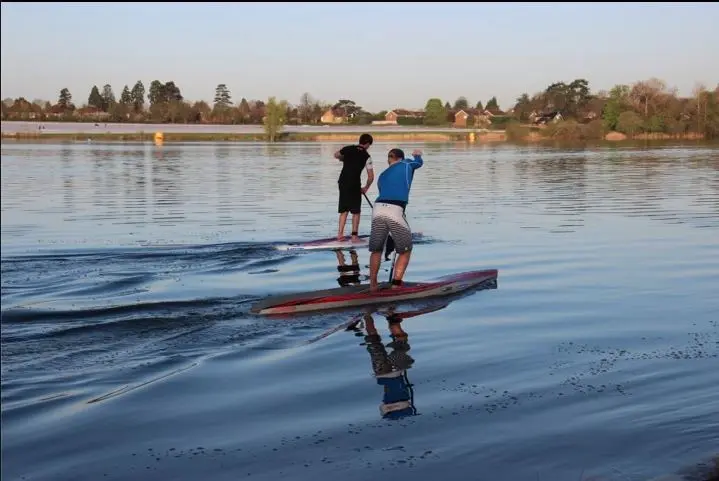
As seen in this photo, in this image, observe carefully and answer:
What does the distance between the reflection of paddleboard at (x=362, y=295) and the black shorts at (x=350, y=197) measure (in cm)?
451

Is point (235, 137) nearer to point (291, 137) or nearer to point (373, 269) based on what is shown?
point (291, 137)

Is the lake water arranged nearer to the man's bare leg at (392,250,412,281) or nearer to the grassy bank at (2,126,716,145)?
the man's bare leg at (392,250,412,281)

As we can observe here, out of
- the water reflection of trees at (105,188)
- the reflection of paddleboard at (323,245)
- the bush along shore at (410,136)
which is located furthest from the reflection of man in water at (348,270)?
the bush along shore at (410,136)

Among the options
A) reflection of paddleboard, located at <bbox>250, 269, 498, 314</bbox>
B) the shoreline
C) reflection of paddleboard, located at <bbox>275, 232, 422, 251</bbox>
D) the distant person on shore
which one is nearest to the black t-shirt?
the distant person on shore

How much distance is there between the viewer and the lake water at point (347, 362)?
6.68 m

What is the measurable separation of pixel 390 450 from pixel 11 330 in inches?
227

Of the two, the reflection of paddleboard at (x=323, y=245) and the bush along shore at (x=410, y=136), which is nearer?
the reflection of paddleboard at (x=323, y=245)

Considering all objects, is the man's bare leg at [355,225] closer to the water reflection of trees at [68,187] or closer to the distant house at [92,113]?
the water reflection of trees at [68,187]

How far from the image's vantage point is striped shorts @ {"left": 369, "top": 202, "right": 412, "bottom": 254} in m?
12.2

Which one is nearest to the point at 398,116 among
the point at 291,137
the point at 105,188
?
the point at 291,137

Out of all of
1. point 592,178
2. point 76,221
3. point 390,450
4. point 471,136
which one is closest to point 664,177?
point 592,178

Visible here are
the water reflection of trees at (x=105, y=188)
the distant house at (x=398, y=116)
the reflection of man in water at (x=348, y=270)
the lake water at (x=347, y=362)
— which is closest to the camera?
the lake water at (x=347, y=362)

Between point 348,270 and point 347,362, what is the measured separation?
20.1 ft

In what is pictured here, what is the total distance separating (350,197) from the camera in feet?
57.8
